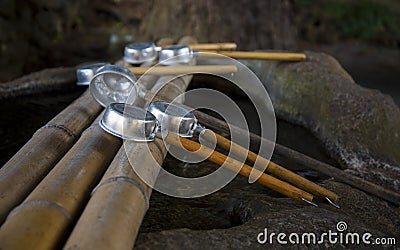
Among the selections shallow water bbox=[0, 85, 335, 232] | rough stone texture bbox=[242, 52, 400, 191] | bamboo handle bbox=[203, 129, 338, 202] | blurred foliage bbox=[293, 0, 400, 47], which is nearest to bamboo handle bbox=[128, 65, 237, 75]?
shallow water bbox=[0, 85, 335, 232]

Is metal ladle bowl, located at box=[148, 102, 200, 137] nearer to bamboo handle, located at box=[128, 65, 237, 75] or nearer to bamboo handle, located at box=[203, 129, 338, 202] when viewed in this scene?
bamboo handle, located at box=[203, 129, 338, 202]

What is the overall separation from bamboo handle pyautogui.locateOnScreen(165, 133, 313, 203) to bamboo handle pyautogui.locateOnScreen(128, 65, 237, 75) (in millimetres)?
1055

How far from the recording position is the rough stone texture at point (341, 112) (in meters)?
3.01

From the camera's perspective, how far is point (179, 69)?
11.0 ft

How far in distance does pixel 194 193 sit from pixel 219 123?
419 mm

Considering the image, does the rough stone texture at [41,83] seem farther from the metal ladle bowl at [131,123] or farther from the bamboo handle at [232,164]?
the bamboo handle at [232,164]

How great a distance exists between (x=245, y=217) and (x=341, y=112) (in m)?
1.43

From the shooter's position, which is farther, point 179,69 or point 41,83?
point 41,83

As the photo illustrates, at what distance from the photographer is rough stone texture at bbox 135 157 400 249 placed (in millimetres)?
1852

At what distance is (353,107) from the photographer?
332cm

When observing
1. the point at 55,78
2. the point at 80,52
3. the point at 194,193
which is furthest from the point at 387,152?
the point at 80,52

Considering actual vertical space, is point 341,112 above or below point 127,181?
above

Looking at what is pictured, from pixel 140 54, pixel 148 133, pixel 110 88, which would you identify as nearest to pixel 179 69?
pixel 140 54

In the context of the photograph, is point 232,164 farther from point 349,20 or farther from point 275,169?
point 349,20
